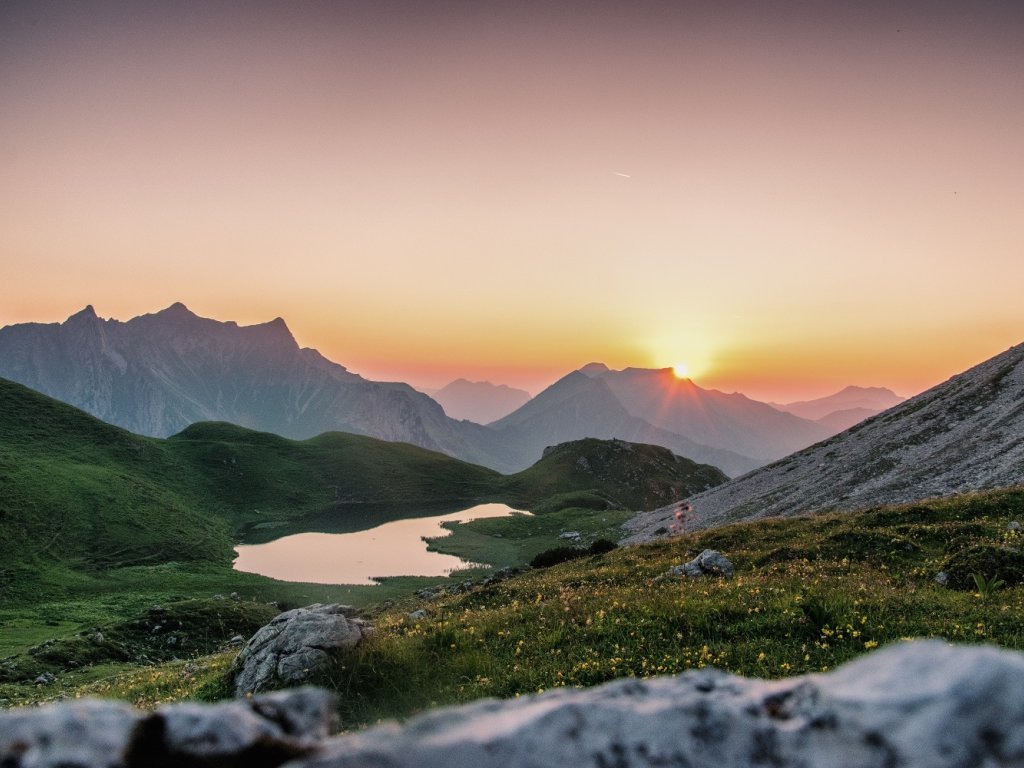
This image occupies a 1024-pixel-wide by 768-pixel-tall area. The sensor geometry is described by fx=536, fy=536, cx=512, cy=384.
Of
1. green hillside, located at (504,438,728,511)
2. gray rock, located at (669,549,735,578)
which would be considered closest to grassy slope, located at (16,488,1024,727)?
gray rock, located at (669,549,735,578)

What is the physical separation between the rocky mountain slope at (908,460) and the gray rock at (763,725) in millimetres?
51116

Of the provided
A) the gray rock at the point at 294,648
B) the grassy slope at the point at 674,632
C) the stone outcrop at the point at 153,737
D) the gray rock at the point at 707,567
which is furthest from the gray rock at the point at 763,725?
the gray rock at the point at 707,567

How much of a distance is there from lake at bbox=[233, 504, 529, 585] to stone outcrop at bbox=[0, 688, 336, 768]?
225 feet

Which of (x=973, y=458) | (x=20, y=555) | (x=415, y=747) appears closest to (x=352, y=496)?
(x=20, y=555)

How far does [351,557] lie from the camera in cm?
8294

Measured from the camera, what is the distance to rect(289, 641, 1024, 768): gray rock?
2227mm

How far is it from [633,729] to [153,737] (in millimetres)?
2226

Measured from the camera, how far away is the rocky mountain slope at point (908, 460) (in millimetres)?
47969

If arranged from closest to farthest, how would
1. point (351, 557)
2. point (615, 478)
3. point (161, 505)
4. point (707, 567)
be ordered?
1. point (707, 567)
2. point (351, 557)
3. point (161, 505)
4. point (615, 478)

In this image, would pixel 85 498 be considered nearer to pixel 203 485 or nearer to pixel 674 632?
pixel 203 485

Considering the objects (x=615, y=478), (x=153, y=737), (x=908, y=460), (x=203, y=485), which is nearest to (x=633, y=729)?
(x=153, y=737)

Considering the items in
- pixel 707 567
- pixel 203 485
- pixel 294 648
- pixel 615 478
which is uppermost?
pixel 203 485

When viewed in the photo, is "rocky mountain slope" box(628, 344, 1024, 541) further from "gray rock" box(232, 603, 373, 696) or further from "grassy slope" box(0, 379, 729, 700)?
"gray rock" box(232, 603, 373, 696)

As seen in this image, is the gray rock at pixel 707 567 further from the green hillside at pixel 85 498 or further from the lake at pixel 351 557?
the green hillside at pixel 85 498
